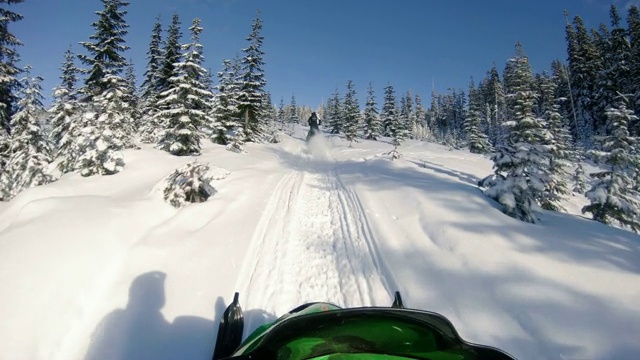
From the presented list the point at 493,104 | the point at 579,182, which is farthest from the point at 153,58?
the point at 493,104

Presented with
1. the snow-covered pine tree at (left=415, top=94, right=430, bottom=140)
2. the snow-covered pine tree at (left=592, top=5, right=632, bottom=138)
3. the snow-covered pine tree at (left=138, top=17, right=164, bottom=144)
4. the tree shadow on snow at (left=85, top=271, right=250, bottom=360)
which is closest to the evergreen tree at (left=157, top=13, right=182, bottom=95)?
the snow-covered pine tree at (left=138, top=17, right=164, bottom=144)

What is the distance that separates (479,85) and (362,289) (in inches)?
4182

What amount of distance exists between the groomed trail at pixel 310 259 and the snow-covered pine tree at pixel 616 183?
411 inches

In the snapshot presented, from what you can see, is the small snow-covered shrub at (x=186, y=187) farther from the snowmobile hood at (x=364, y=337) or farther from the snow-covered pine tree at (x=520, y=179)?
the snow-covered pine tree at (x=520, y=179)

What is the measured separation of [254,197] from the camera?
10.9 m

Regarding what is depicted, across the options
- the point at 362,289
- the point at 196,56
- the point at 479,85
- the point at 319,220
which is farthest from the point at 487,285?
the point at 479,85

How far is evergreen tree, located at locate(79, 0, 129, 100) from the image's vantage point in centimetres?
1909

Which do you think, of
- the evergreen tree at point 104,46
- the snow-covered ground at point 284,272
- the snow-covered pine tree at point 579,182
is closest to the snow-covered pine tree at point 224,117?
the evergreen tree at point 104,46

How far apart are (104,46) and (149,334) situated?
21.9 meters

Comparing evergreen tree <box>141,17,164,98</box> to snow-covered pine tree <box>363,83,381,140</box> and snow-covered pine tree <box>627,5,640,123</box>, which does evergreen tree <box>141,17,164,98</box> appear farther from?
snow-covered pine tree <box>627,5,640,123</box>

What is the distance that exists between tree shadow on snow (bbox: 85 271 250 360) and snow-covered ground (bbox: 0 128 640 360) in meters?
0.02

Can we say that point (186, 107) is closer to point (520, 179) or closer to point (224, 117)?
point (224, 117)

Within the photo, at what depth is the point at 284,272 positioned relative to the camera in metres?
6.12

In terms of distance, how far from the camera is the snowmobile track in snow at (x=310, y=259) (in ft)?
17.6
